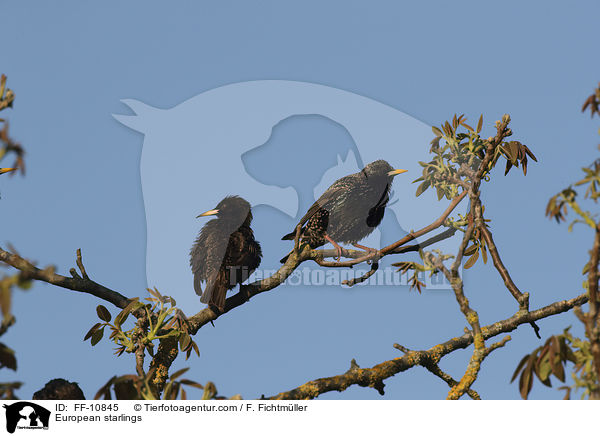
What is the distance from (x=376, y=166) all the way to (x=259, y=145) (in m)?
2.26

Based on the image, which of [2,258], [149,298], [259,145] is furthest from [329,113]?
[2,258]

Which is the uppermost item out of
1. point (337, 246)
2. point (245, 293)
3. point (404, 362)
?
point (337, 246)

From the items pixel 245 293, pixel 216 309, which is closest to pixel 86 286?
pixel 216 309

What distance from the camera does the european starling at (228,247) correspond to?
18.6ft

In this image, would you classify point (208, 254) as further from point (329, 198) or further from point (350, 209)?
point (350, 209)

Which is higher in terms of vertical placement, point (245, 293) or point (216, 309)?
point (245, 293)

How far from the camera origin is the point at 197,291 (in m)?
5.34

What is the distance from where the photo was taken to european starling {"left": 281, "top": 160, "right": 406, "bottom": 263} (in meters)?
5.84

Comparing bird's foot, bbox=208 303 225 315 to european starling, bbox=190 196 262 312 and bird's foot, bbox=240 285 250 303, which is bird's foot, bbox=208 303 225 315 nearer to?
bird's foot, bbox=240 285 250 303

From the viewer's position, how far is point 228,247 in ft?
19.2
